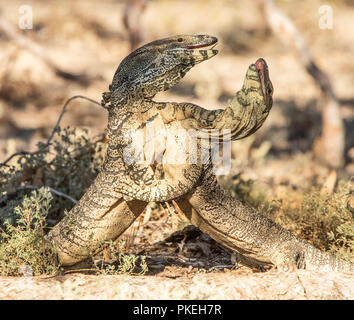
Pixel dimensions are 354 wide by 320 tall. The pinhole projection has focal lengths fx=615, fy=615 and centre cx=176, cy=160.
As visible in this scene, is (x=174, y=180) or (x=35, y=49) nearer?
(x=174, y=180)

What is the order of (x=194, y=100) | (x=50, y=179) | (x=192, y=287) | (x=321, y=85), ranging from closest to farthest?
(x=192, y=287), (x=50, y=179), (x=321, y=85), (x=194, y=100)

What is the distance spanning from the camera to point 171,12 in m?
18.6

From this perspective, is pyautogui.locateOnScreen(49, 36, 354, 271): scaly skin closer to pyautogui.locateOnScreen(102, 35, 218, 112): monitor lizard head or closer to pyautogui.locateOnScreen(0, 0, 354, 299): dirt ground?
pyautogui.locateOnScreen(102, 35, 218, 112): monitor lizard head

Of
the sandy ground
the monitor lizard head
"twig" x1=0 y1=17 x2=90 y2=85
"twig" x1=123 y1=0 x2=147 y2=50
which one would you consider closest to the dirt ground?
the sandy ground

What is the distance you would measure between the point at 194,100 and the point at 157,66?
9.13m

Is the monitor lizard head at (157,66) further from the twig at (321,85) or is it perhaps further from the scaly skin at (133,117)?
the twig at (321,85)

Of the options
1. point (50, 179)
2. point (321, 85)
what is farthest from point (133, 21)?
point (50, 179)

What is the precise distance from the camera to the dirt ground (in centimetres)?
398

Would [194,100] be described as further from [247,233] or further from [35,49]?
[247,233]

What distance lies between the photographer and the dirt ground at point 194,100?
3.98 meters

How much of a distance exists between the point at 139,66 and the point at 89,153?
9.14 ft

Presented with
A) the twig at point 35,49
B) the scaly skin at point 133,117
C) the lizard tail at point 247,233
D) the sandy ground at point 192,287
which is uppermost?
the twig at point 35,49

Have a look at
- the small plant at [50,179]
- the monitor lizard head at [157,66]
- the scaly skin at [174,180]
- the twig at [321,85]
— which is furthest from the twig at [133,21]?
the monitor lizard head at [157,66]

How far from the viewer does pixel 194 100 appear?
1298 centimetres
